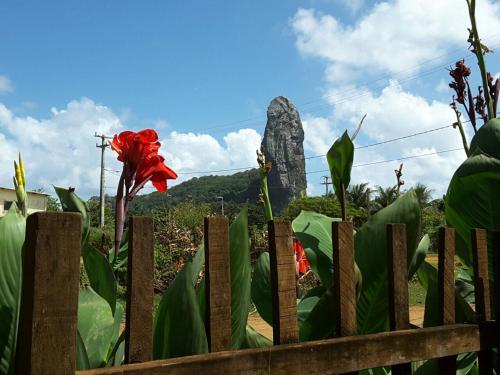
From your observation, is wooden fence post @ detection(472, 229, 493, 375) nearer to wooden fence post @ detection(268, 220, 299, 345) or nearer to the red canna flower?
wooden fence post @ detection(268, 220, 299, 345)

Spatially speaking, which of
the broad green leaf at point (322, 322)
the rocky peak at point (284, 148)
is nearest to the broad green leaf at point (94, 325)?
the broad green leaf at point (322, 322)

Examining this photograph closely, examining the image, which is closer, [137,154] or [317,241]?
[317,241]

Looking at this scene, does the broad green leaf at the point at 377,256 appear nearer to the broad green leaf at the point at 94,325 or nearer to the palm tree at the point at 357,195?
the broad green leaf at the point at 94,325

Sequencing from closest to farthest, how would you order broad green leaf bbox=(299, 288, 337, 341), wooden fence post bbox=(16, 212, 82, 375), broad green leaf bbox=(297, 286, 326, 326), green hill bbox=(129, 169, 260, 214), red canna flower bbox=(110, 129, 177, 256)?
wooden fence post bbox=(16, 212, 82, 375), broad green leaf bbox=(299, 288, 337, 341), broad green leaf bbox=(297, 286, 326, 326), red canna flower bbox=(110, 129, 177, 256), green hill bbox=(129, 169, 260, 214)

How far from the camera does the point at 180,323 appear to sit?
2.57 ft

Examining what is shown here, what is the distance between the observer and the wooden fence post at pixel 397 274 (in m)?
1.06

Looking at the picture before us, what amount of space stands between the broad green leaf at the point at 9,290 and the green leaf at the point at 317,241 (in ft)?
2.25

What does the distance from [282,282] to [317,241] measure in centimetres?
39

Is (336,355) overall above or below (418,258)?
below

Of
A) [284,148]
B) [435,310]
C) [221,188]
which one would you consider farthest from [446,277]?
[284,148]

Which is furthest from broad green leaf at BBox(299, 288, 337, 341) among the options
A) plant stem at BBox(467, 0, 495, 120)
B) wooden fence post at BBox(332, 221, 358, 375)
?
plant stem at BBox(467, 0, 495, 120)

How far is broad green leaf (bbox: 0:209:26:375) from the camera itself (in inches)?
27.7

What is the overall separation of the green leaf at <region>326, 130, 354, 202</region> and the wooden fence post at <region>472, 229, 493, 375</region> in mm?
307

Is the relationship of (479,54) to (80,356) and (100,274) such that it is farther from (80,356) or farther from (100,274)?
(80,356)
